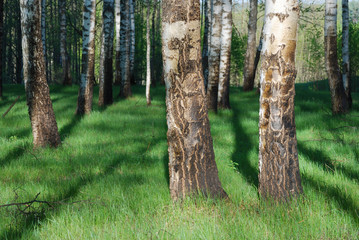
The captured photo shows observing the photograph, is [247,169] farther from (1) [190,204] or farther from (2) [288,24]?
(2) [288,24]

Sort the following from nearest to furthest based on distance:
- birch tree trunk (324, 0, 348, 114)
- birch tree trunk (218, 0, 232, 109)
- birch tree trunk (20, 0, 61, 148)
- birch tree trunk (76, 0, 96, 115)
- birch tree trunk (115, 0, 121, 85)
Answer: birch tree trunk (20, 0, 61, 148)
birch tree trunk (324, 0, 348, 114)
birch tree trunk (76, 0, 96, 115)
birch tree trunk (218, 0, 232, 109)
birch tree trunk (115, 0, 121, 85)

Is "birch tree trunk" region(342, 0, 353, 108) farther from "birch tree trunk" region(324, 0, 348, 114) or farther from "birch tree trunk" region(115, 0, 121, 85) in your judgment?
"birch tree trunk" region(115, 0, 121, 85)

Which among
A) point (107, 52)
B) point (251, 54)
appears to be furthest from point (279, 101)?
point (251, 54)

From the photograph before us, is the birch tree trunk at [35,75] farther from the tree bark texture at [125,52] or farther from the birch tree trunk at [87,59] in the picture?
the tree bark texture at [125,52]

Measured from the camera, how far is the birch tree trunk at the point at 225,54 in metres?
10.2

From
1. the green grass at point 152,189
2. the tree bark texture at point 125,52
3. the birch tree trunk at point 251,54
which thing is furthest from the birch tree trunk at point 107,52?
the birch tree trunk at point 251,54

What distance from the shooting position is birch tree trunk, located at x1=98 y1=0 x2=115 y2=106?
1130cm

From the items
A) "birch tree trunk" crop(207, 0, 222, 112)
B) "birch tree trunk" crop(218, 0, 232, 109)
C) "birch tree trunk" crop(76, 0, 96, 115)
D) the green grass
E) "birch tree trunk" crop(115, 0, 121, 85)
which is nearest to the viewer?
the green grass

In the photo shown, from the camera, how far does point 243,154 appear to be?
6.11 metres

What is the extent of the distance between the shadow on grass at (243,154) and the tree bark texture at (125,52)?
18.1ft

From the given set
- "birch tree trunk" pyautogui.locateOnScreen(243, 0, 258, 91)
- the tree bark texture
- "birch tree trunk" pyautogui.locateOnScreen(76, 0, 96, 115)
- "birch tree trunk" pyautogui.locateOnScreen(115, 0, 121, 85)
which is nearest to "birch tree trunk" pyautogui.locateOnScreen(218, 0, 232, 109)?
"birch tree trunk" pyautogui.locateOnScreen(76, 0, 96, 115)

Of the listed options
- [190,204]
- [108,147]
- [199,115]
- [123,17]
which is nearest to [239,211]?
[190,204]

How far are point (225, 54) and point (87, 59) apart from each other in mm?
4445

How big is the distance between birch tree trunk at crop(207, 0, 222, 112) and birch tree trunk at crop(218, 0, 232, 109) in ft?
0.61
